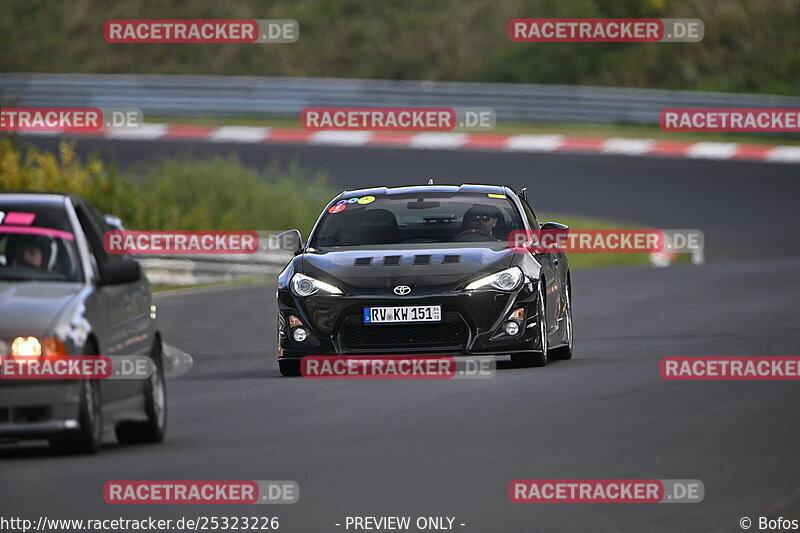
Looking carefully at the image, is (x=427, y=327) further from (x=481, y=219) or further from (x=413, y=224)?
(x=413, y=224)

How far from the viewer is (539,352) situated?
14.1 metres

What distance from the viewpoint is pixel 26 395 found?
934 centimetres

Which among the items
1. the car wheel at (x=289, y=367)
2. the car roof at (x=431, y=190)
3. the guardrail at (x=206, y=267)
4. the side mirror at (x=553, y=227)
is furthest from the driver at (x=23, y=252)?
the guardrail at (x=206, y=267)

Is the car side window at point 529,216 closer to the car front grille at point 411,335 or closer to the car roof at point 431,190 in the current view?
the car roof at point 431,190

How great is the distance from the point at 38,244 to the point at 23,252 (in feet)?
0.33

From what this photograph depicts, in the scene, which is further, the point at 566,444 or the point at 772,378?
the point at 772,378

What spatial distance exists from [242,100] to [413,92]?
3960 mm

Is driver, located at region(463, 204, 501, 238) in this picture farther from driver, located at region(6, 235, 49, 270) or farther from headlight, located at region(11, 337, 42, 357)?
headlight, located at region(11, 337, 42, 357)

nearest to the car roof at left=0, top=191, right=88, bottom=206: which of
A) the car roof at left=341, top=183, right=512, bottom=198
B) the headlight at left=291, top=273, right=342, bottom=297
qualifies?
the headlight at left=291, top=273, right=342, bottom=297

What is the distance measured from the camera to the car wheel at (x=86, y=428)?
9523 mm

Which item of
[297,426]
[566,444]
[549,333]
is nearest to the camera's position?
[566,444]

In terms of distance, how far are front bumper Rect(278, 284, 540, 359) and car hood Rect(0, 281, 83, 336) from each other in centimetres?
410

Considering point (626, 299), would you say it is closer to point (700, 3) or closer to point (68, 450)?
point (68, 450)

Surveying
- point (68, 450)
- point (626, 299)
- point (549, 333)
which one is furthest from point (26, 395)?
point (626, 299)
